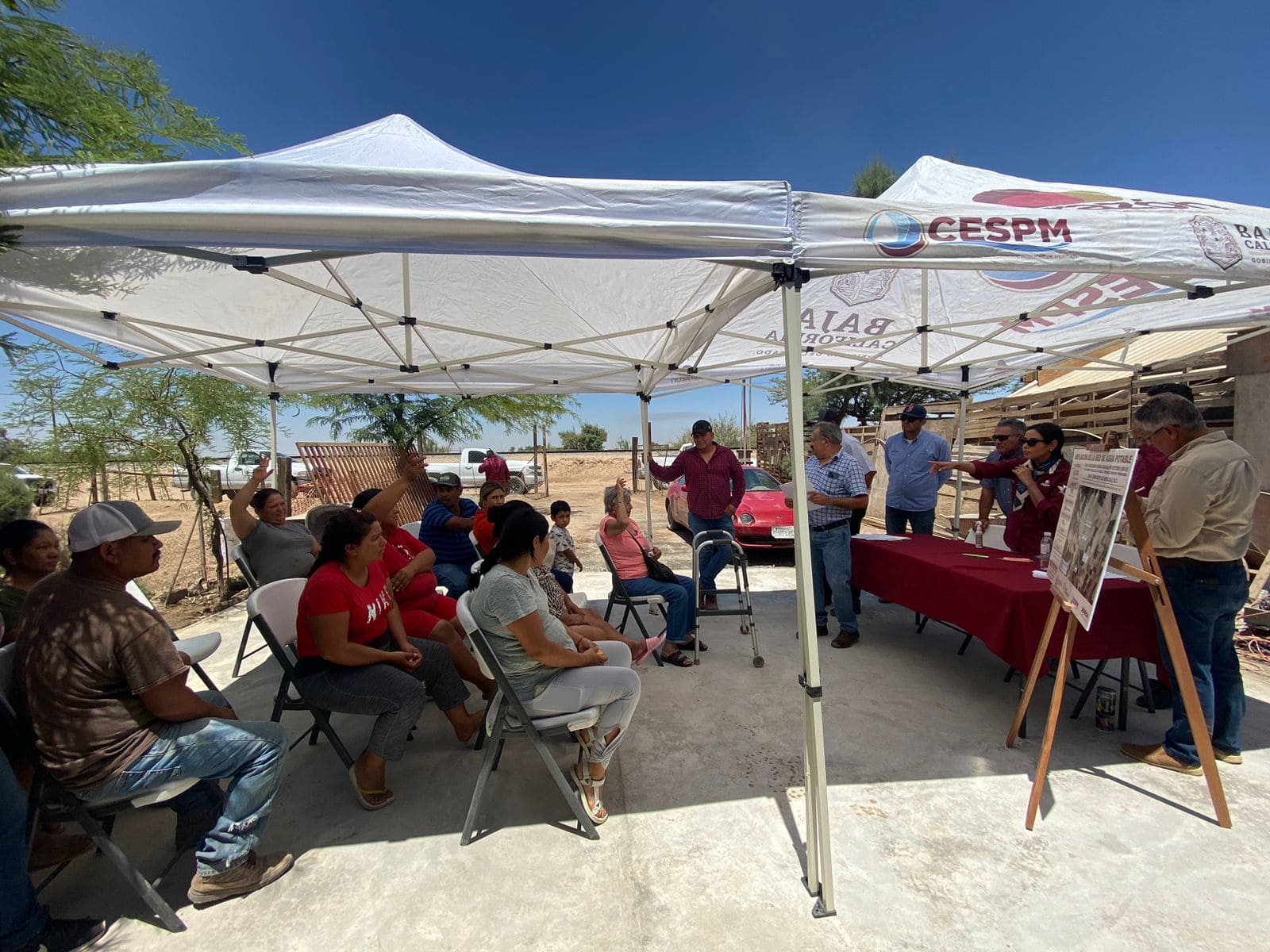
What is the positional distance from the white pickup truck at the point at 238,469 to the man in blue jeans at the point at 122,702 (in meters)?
2.28

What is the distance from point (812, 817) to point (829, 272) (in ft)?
6.54

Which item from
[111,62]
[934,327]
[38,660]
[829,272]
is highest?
[111,62]

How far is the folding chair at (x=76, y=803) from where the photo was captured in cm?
174

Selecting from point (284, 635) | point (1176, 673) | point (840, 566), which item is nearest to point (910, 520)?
point (840, 566)

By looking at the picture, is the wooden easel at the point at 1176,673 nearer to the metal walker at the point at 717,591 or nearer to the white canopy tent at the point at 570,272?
the white canopy tent at the point at 570,272

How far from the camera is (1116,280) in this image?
163 inches

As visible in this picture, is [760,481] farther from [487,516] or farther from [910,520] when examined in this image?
[487,516]

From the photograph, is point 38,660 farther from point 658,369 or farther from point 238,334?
point 658,369

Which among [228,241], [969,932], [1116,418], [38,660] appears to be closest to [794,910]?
[969,932]

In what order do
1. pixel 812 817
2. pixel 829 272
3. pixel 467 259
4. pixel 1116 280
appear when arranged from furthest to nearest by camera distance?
pixel 1116 280
pixel 467 259
pixel 829 272
pixel 812 817

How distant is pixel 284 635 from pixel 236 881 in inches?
46.0

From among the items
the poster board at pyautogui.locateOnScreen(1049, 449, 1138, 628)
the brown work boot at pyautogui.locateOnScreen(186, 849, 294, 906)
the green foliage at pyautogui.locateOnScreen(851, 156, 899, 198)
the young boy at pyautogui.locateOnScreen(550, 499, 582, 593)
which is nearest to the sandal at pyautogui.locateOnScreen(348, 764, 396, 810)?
the brown work boot at pyautogui.locateOnScreen(186, 849, 294, 906)

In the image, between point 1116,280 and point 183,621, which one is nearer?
point 1116,280

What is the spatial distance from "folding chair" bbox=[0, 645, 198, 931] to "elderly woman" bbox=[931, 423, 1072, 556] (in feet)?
15.2
